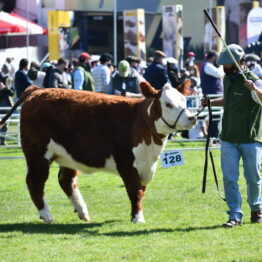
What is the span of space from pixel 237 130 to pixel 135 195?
4.62ft

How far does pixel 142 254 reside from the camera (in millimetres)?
8125

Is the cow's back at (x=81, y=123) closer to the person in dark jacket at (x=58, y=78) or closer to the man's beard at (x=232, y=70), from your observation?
the man's beard at (x=232, y=70)

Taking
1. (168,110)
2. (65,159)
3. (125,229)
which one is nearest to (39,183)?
(65,159)

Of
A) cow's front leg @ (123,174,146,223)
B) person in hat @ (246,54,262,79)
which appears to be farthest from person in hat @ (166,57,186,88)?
cow's front leg @ (123,174,146,223)

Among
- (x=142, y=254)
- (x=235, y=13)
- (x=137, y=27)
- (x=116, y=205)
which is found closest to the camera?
(x=142, y=254)

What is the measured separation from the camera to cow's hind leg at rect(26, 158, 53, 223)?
10.2m

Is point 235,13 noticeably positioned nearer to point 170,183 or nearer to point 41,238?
point 170,183

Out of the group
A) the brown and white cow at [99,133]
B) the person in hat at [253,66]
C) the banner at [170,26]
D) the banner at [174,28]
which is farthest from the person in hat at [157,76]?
the banner at [170,26]

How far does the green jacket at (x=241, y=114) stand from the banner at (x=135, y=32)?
82.6 ft

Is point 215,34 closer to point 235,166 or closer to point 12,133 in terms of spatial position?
point 12,133

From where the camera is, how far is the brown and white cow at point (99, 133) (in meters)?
9.81

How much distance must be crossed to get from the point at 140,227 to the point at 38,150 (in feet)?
5.18

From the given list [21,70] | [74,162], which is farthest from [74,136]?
[21,70]

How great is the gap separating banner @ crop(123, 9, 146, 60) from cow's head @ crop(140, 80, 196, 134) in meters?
24.6
